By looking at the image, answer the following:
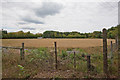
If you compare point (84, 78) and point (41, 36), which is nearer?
point (84, 78)

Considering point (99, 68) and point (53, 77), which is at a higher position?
point (99, 68)

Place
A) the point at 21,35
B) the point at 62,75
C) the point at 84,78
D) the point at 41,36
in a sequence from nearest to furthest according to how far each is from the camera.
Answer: the point at 84,78, the point at 62,75, the point at 21,35, the point at 41,36

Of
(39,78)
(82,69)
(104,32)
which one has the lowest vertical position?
(39,78)

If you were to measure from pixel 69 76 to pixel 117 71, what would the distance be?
2.06 metres

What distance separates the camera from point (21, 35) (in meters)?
25.4

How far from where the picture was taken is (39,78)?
9.28 ft

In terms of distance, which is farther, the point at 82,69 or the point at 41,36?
the point at 41,36

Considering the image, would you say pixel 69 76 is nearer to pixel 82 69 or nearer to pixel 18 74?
pixel 82 69

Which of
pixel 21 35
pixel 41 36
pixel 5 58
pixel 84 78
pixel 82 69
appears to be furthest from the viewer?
pixel 41 36

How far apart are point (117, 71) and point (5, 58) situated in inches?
238

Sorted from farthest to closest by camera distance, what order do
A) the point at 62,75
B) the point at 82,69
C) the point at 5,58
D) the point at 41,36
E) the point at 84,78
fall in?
the point at 41,36, the point at 5,58, the point at 82,69, the point at 62,75, the point at 84,78

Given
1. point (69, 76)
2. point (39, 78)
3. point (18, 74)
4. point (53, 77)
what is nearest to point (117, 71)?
point (69, 76)

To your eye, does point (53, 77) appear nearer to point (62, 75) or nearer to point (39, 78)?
point (62, 75)

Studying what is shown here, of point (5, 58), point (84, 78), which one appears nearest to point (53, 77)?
point (84, 78)
